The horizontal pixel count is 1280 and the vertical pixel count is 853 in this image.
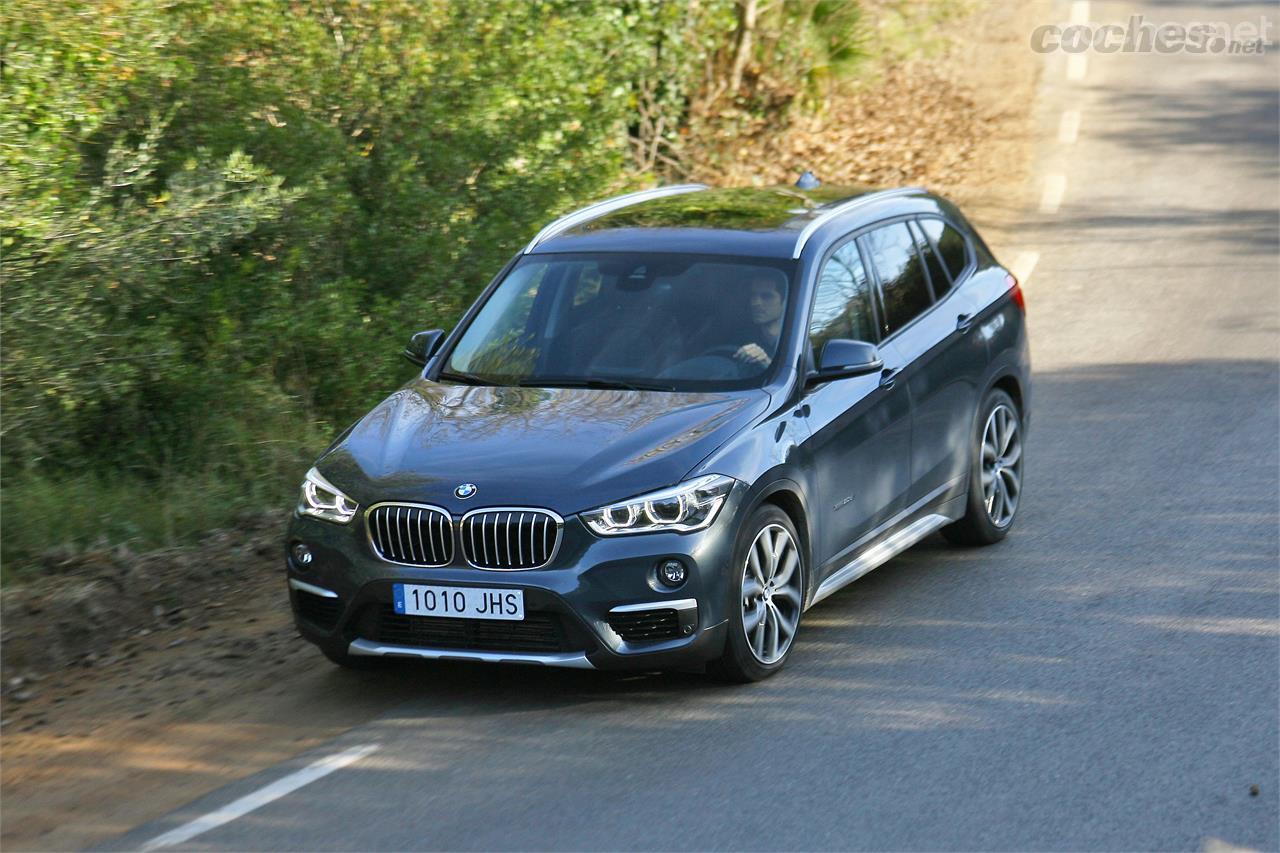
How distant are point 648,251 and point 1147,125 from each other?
1598cm

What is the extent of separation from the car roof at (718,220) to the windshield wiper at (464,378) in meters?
0.82

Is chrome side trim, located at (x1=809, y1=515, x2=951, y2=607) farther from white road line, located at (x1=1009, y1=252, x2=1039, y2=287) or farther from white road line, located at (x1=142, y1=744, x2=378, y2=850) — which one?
white road line, located at (x1=1009, y1=252, x2=1039, y2=287)

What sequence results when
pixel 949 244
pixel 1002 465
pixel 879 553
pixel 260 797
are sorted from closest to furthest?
pixel 260 797
pixel 879 553
pixel 1002 465
pixel 949 244

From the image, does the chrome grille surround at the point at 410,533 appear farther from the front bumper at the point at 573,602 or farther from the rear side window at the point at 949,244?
the rear side window at the point at 949,244

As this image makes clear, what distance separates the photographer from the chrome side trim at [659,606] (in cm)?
642

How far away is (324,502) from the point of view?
682 centimetres

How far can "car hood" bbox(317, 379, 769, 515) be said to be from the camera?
255 inches

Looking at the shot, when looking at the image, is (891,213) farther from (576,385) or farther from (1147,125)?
(1147,125)

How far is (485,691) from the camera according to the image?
271 inches

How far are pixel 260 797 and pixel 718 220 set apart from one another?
3.67m

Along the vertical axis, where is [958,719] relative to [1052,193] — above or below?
below

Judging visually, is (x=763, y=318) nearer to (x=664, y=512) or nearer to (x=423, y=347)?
(x=664, y=512)

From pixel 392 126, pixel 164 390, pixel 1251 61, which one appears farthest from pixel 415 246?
pixel 1251 61

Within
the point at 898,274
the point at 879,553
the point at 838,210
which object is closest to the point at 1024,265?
the point at 898,274
